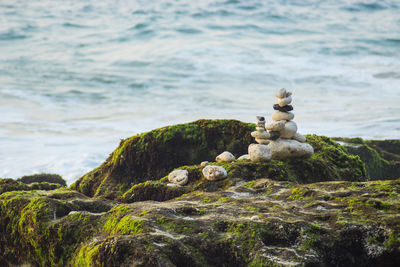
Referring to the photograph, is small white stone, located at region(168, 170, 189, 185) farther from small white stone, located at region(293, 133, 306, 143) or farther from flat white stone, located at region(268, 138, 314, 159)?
small white stone, located at region(293, 133, 306, 143)

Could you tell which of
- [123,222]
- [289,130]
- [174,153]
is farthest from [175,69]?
[123,222]

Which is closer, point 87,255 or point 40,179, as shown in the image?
point 87,255

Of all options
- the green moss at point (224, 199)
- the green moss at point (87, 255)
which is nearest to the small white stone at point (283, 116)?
the green moss at point (224, 199)

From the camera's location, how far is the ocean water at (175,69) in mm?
16688

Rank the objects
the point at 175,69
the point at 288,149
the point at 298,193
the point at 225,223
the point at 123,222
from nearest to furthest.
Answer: the point at 225,223
the point at 123,222
the point at 298,193
the point at 288,149
the point at 175,69

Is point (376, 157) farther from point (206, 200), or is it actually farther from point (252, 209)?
point (252, 209)

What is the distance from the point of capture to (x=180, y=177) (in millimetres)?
6047

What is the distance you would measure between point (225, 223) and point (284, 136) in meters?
3.03

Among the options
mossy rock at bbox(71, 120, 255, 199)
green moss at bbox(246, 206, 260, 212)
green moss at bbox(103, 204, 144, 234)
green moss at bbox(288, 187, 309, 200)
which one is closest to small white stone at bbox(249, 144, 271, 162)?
mossy rock at bbox(71, 120, 255, 199)

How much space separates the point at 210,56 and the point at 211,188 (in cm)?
2362

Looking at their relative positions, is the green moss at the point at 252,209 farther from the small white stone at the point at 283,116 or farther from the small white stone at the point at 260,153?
the small white stone at the point at 283,116

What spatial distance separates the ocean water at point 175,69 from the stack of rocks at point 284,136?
7620mm

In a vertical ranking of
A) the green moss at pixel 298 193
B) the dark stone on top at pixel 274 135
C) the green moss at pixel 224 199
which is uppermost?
the green moss at pixel 298 193

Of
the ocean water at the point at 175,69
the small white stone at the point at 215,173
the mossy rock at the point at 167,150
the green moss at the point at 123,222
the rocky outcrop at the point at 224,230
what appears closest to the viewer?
the rocky outcrop at the point at 224,230
